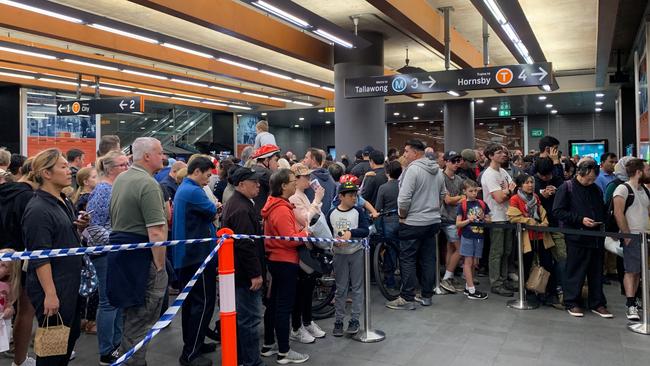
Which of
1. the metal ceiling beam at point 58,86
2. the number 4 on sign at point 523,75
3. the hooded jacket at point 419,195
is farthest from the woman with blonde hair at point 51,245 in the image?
the metal ceiling beam at point 58,86

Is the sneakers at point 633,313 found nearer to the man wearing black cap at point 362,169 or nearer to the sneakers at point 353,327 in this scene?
the sneakers at point 353,327

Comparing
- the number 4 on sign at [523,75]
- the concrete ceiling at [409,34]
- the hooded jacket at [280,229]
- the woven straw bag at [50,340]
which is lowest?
the woven straw bag at [50,340]

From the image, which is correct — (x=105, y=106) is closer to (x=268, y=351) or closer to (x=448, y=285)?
(x=448, y=285)

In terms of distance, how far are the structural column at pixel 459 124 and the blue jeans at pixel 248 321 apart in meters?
15.0

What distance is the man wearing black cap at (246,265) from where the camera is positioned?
3580 millimetres

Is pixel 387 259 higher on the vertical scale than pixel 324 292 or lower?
higher

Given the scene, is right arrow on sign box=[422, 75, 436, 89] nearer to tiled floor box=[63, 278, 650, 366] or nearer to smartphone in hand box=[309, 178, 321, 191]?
tiled floor box=[63, 278, 650, 366]

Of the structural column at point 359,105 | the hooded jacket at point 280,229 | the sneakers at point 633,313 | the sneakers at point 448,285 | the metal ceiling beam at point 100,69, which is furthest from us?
the structural column at point 359,105

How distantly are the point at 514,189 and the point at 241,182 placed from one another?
3778mm

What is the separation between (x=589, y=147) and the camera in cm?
2323

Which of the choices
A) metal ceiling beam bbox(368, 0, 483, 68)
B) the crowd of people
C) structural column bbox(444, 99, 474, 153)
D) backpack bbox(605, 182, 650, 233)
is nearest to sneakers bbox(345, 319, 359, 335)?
the crowd of people

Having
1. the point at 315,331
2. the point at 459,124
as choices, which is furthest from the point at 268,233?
the point at 459,124

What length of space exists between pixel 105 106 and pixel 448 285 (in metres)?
10.9

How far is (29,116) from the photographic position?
1622cm
